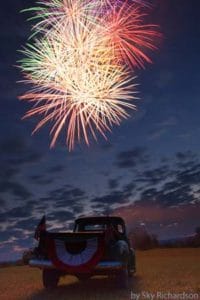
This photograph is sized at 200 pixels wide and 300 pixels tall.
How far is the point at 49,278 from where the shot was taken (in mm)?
12945

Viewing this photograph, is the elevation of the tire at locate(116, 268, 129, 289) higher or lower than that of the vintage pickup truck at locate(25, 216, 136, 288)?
lower

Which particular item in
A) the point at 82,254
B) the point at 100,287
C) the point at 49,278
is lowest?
the point at 100,287

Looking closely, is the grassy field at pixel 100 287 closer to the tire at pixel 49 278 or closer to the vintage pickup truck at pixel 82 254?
the tire at pixel 49 278

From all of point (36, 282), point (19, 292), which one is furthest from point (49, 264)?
point (36, 282)

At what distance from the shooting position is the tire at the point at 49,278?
12.9 meters

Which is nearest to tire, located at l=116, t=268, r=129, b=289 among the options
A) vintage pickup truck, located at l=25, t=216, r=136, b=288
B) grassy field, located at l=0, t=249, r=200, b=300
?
vintage pickup truck, located at l=25, t=216, r=136, b=288

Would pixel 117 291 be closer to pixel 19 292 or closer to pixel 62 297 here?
pixel 62 297

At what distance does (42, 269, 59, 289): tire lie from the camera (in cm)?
1291

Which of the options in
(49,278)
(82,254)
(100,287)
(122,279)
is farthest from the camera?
(49,278)

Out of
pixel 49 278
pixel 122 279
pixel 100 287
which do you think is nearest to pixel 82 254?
pixel 122 279

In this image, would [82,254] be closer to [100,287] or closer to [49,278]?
[100,287]

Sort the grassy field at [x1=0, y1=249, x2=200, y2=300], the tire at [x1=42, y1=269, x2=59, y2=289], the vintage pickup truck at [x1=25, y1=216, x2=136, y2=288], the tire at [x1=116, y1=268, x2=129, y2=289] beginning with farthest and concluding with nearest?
the tire at [x1=42, y1=269, x2=59, y2=289], the tire at [x1=116, y1=268, x2=129, y2=289], the vintage pickup truck at [x1=25, y1=216, x2=136, y2=288], the grassy field at [x1=0, y1=249, x2=200, y2=300]

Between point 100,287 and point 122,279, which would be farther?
point 100,287

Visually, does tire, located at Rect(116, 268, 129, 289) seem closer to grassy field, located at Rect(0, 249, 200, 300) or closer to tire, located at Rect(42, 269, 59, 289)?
grassy field, located at Rect(0, 249, 200, 300)
